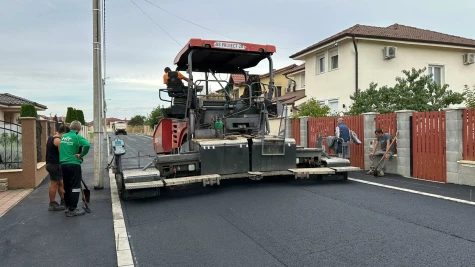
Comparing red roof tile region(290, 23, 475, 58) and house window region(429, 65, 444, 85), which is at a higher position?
red roof tile region(290, 23, 475, 58)

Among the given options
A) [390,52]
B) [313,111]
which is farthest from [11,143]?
[390,52]

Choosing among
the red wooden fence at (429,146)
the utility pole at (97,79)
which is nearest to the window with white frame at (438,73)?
the red wooden fence at (429,146)

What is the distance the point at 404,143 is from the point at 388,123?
913mm

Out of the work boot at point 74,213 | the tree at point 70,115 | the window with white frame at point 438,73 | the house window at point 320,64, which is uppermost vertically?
the house window at point 320,64

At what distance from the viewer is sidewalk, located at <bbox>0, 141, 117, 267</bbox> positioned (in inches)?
177

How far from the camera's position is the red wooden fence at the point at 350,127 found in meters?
11.9

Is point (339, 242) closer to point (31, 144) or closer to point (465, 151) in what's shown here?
point (465, 151)

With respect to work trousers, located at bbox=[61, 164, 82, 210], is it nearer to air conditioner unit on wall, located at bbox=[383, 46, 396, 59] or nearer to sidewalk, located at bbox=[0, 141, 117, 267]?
sidewalk, located at bbox=[0, 141, 117, 267]

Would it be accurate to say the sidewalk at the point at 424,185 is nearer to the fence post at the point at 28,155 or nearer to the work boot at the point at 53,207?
the work boot at the point at 53,207

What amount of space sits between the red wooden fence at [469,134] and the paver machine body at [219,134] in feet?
8.34

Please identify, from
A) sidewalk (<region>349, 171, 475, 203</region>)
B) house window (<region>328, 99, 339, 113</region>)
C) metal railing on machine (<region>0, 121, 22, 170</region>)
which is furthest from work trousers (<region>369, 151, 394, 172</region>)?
house window (<region>328, 99, 339, 113</region>)

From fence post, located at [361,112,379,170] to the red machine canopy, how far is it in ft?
14.2

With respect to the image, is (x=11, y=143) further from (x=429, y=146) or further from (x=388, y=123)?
(x=429, y=146)

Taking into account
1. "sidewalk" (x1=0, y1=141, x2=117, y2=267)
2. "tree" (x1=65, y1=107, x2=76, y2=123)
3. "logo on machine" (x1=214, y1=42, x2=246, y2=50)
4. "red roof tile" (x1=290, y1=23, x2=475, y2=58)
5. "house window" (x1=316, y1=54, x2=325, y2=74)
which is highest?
"red roof tile" (x1=290, y1=23, x2=475, y2=58)
